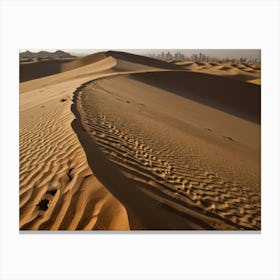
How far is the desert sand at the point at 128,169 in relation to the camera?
448 centimetres

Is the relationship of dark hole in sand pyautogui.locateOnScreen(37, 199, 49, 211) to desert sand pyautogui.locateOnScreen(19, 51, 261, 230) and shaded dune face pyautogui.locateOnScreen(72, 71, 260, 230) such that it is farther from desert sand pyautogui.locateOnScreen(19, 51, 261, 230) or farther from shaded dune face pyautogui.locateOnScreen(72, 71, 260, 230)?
shaded dune face pyautogui.locateOnScreen(72, 71, 260, 230)

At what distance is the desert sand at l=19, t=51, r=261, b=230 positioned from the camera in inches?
176

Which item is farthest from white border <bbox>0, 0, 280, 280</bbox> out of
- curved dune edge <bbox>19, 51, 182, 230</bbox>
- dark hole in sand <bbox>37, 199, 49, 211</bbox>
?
dark hole in sand <bbox>37, 199, 49, 211</bbox>

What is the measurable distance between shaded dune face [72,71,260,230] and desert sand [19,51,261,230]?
0.02 m
